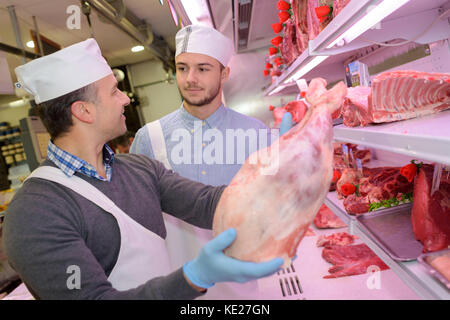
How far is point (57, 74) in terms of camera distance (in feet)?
3.78

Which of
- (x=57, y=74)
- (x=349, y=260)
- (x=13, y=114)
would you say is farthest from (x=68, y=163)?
(x=13, y=114)

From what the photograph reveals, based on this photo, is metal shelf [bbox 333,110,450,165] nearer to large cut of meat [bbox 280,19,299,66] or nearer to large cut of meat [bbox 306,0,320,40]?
large cut of meat [bbox 306,0,320,40]

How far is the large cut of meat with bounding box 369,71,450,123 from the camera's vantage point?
124 centimetres

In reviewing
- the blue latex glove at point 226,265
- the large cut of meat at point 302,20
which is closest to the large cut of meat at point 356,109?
the large cut of meat at point 302,20

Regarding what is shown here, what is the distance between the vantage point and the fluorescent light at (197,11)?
2252 mm

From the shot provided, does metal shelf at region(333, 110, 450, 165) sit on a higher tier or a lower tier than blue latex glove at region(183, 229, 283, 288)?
higher

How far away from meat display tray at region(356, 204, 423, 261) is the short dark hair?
1361 millimetres

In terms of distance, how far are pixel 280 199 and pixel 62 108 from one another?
0.91 metres

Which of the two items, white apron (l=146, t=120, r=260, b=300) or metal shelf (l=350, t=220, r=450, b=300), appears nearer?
metal shelf (l=350, t=220, r=450, b=300)

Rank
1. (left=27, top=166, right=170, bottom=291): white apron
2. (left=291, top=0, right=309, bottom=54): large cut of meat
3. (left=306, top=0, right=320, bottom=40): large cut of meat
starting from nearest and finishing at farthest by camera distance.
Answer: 1. (left=27, top=166, right=170, bottom=291): white apron
2. (left=306, top=0, right=320, bottom=40): large cut of meat
3. (left=291, top=0, right=309, bottom=54): large cut of meat

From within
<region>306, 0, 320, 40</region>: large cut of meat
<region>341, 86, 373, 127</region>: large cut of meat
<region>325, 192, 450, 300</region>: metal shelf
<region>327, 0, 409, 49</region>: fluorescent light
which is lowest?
<region>325, 192, 450, 300</region>: metal shelf

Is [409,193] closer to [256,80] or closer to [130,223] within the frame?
[130,223]

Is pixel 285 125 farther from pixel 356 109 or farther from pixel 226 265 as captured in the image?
pixel 356 109

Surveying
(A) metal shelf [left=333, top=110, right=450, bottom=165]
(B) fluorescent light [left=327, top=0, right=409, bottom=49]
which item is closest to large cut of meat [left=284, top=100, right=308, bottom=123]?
(A) metal shelf [left=333, top=110, right=450, bottom=165]
